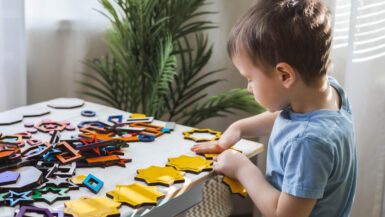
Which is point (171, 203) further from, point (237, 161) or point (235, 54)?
point (235, 54)

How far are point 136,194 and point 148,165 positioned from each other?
140 mm

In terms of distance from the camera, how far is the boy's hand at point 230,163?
91 centimetres

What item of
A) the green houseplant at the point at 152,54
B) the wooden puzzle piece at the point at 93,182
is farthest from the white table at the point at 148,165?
the green houseplant at the point at 152,54

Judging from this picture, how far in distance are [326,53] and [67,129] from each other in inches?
27.1

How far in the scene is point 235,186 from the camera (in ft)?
2.95

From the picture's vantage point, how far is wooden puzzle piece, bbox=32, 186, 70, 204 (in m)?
0.77

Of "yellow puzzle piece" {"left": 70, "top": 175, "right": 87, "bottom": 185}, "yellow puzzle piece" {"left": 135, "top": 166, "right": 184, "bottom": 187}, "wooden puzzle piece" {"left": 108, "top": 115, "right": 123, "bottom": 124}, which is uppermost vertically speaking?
"wooden puzzle piece" {"left": 108, "top": 115, "right": 123, "bottom": 124}

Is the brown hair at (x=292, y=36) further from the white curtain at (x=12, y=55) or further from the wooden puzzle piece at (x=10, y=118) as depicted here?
the white curtain at (x=12, y=55)

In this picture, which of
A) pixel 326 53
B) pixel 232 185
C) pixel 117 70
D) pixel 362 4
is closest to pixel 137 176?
pixel 232 185

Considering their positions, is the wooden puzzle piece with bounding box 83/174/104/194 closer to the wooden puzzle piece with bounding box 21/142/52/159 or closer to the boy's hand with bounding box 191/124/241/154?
the wooden puzzle piece with bounding box 21/142/52/159

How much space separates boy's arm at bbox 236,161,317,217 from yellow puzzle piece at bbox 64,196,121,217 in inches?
10.7

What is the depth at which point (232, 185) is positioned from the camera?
0.90 m

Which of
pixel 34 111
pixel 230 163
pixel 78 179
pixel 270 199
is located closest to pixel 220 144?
pixel 230 163

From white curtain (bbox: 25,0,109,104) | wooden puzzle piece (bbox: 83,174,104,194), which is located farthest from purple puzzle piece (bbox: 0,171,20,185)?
white curtain (bbox: 25,0,109,104)
